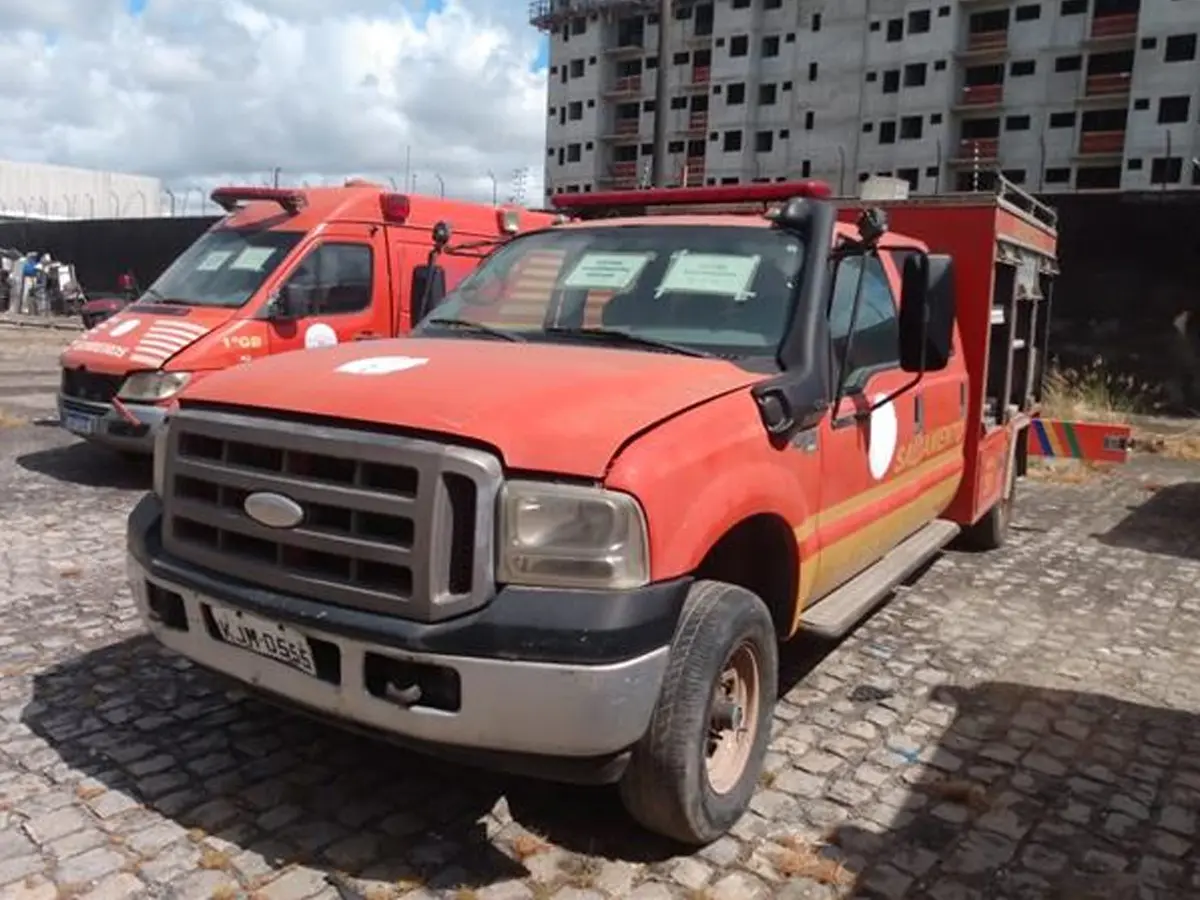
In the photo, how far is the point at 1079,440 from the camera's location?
7.60 m

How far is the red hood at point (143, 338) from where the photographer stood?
788cm

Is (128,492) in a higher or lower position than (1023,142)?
lower

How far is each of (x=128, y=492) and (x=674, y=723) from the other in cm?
639

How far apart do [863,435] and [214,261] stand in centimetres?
687

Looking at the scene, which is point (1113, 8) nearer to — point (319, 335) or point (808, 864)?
point (319, 335)

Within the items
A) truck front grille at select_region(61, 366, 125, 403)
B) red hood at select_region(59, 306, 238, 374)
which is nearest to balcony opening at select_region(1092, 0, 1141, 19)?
red hood at select_region(59, 306, 238, 374)

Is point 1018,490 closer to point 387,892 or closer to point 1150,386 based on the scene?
point 1150,386

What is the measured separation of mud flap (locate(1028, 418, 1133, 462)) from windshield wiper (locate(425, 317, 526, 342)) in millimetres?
5239

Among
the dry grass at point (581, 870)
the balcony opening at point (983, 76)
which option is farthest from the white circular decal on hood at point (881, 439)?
the balcony opening at point (983, 76)

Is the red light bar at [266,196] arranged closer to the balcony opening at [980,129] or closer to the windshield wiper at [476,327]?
the windshield wiper at [476,327]

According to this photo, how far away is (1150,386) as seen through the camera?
15125 mm

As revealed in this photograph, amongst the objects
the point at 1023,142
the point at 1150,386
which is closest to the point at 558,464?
the point at 1150,386

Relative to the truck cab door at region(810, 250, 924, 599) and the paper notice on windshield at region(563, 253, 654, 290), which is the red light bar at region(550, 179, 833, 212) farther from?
the paper notice on windshield at region(563, 253, 654, 290)

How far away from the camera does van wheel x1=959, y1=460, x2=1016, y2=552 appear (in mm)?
6992
